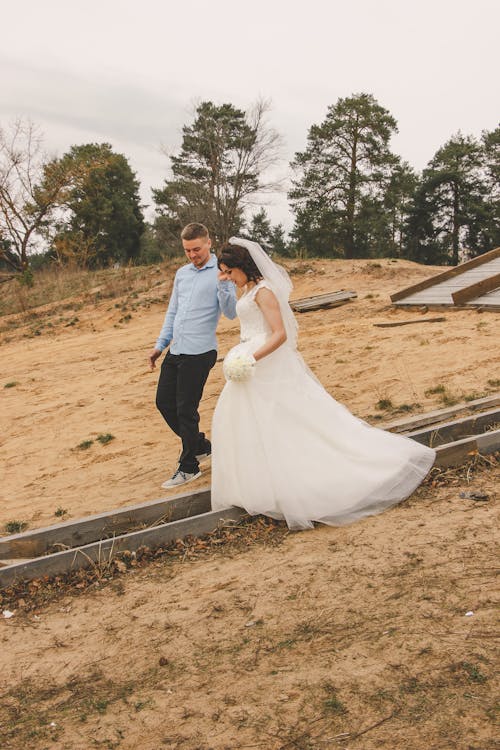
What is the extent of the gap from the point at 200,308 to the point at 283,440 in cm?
151

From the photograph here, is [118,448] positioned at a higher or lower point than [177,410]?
lower

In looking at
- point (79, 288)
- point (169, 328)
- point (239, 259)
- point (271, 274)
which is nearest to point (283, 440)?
point (271, 274)

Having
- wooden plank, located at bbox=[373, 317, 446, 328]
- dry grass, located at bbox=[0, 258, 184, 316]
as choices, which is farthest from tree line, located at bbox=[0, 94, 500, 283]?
wooden plank, located at bbox=[373, 317, 446, 328]

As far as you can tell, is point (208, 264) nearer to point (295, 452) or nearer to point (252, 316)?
point (252, 316)

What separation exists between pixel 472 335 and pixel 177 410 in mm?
5571

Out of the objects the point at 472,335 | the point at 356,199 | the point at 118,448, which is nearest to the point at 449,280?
the point at 472,335

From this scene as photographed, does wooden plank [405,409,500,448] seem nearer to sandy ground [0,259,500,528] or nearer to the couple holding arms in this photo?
the couple holding arms

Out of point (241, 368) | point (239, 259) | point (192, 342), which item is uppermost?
point (239, 259)

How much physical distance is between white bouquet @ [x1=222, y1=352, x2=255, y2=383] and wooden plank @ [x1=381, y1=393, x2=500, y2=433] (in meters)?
1.58

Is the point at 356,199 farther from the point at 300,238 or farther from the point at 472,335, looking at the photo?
the point at 472,335

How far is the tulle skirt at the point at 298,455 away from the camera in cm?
397

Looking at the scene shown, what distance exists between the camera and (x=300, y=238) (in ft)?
113

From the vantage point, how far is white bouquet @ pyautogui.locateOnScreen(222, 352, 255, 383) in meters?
4.11

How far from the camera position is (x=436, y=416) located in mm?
5344
